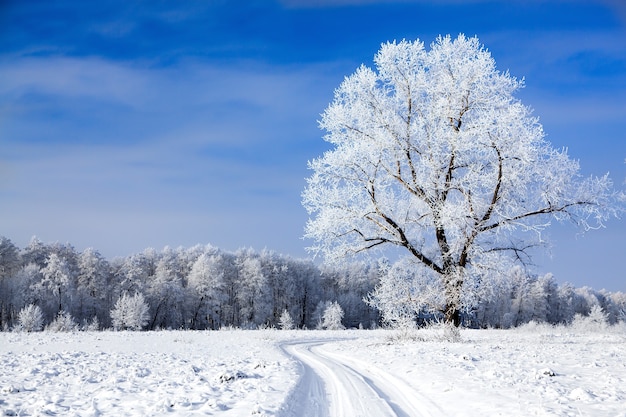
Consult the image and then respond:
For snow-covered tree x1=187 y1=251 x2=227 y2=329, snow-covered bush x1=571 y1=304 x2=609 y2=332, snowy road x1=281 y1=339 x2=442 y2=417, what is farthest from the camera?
snow-covered tree x1=187 y1=251 x2=227 y2=329

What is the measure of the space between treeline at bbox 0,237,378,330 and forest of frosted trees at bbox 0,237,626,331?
18 centimetres

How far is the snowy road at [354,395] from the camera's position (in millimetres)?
7809

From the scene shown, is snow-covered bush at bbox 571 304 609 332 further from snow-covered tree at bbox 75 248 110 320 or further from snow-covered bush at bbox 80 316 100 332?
snow-covered tree at bbox 75 248 110 320

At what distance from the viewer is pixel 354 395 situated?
29.5 ft

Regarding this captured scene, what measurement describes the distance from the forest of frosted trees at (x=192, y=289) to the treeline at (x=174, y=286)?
0.18 metres

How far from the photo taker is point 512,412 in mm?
7203

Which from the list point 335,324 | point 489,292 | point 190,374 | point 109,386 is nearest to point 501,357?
point 489,292

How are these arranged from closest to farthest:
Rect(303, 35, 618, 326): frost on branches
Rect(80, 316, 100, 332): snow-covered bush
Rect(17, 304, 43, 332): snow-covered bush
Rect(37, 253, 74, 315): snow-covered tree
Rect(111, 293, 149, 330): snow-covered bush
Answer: Rect(303, 35, 618, 326): frost on branches → Rect(80, 316, 100, 332): snow-covered bush → Rect(17, 304, 43, 332): snow-covered bush → Rect(111, 293, 149, 330): snow-covered bush → Rect(37, 253, 74, 315): snow-covered tree

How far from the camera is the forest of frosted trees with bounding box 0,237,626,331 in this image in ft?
219

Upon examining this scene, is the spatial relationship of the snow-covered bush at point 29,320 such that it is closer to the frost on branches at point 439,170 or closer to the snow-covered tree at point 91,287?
the snow-covered tree at point 91,287

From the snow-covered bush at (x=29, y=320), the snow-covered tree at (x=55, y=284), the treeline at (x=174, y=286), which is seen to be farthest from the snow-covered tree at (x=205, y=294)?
the snow-covered bush at (x=29, y=320)

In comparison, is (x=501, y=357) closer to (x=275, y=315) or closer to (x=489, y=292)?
(x=489, y=292)

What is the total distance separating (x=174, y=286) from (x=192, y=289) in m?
5.00

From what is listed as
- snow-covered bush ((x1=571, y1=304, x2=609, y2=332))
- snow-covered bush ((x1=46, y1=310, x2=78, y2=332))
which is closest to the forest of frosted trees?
snow-covered bush ((x1=571, y1=304, x2=609, y2=332))
